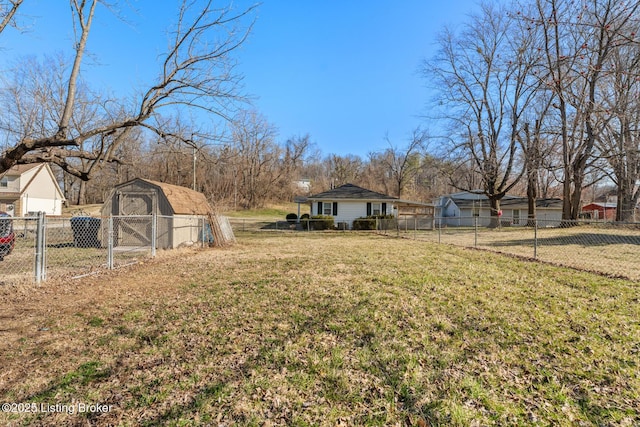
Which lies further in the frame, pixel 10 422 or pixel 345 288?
pixel 345 288

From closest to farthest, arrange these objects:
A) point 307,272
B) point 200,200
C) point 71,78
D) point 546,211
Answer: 1. point 71,78
2. point 307,272
3. point 200,200
4. point 546,211

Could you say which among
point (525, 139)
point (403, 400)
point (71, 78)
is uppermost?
point (525, 139)

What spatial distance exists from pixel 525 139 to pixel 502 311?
2578 cm

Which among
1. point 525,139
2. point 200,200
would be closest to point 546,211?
point 525,139

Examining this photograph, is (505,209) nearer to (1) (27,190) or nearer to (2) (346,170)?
(2) (346,170)

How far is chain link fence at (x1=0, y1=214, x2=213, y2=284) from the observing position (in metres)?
8.34

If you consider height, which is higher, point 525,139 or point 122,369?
point 525,139

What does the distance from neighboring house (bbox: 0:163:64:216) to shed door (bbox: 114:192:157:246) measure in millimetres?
25600

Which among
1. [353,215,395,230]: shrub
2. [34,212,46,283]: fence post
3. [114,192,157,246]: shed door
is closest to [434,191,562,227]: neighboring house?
[353,215,395,230]: shrub

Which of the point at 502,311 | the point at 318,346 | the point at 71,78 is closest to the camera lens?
the point at 318,346

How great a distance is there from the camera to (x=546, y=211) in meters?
33.6

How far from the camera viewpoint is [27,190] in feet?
109

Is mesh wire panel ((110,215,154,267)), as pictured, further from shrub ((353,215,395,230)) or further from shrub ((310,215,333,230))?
shrub ((353,215,395,230))

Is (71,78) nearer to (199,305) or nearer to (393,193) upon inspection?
(199,305)
